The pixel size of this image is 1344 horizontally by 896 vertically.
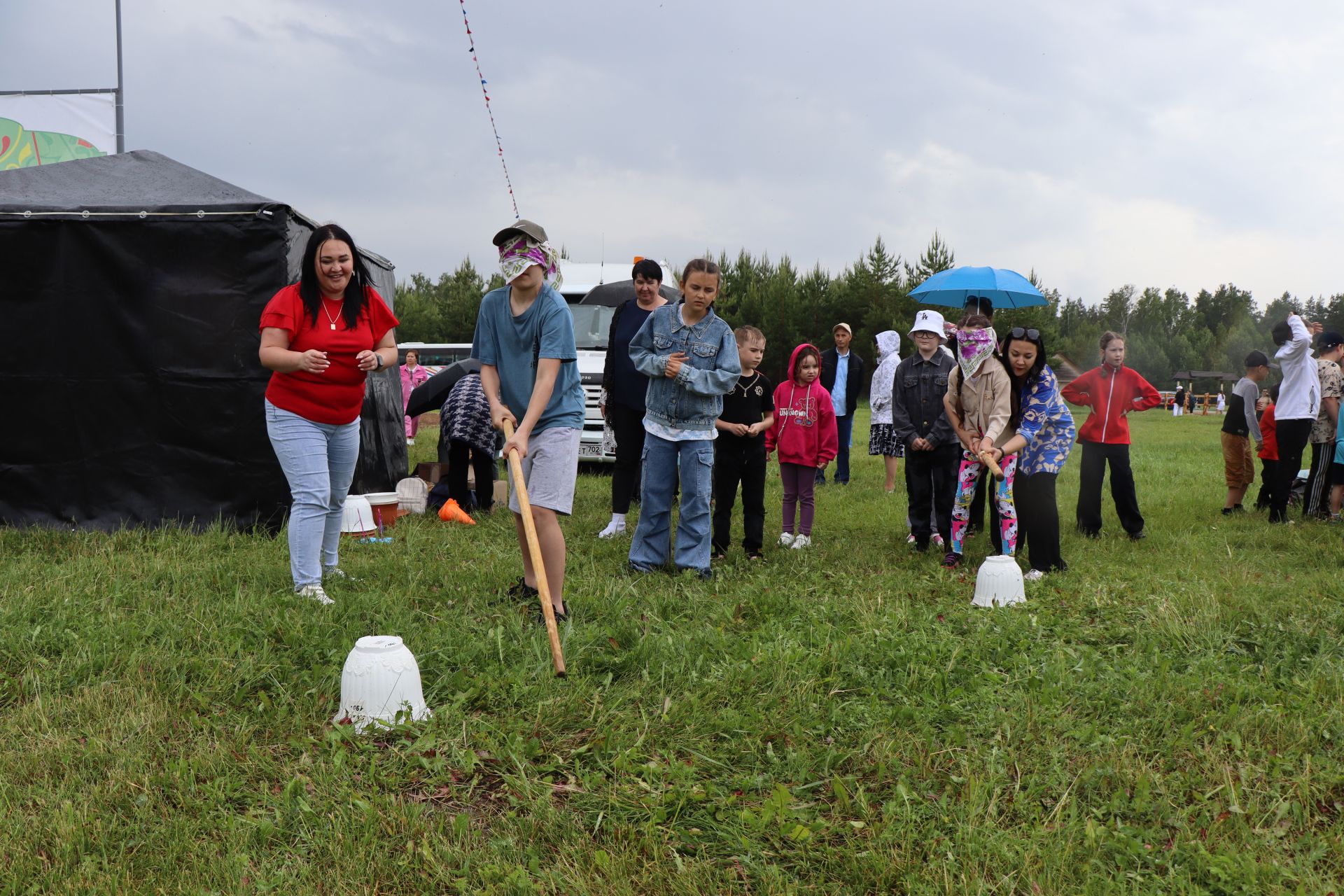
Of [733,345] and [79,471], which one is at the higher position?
[733,345]

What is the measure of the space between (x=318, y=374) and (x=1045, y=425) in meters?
4.49

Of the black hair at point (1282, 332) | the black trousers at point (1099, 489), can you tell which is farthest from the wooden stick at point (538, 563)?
the black hair at point (1282, 332)

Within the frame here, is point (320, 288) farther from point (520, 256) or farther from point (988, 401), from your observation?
point (988, 401)

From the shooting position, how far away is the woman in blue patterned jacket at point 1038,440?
238 inches

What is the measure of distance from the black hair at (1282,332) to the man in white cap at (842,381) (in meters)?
4.16

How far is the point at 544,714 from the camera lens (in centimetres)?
341

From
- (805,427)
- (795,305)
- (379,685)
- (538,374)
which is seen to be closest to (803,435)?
(805,427)

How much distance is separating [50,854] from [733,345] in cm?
417

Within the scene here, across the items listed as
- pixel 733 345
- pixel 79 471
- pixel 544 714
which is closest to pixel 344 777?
pixel 544 714

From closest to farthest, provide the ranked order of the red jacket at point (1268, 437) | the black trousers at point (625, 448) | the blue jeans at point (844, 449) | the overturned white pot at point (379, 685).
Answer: the overturned white pot at point (379, 685), the black trousers at point (625, 448), the red jacket at point (1268, 437), the blue jeans at point (844, 449)

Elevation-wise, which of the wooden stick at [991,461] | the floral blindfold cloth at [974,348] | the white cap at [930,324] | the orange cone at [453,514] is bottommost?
the orange cone at [453,514]

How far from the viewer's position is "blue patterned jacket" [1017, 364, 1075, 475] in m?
6.02

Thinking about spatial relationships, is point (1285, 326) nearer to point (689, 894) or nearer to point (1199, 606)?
point (1199, 606)

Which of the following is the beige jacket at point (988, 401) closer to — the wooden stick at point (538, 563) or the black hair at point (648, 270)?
the black hair at point (648, 270)
